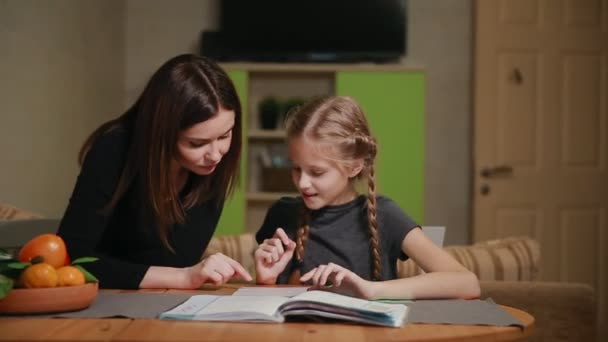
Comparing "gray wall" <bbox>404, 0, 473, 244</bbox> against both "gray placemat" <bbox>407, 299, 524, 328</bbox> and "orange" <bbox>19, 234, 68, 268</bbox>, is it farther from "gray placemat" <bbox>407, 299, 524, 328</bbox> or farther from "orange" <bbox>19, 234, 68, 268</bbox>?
"orange" <bbox>19, 234, 68, 268</bbox>

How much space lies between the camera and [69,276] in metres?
1.51

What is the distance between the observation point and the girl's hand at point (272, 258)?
1.92 meters

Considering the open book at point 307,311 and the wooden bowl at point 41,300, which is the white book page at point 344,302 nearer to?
the open book at point 307,311

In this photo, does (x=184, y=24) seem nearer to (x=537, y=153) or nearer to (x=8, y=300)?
(x=537, y=153)

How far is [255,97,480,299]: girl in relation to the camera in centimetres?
195

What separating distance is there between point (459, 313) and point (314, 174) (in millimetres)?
569

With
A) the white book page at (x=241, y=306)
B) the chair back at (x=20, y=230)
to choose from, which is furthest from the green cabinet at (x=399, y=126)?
the white book page at (x=241, y=306)

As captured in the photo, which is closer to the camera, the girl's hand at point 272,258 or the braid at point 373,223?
the girl's hand at point 272,258

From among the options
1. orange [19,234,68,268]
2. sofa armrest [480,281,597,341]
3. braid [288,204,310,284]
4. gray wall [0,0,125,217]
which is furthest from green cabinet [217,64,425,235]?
orange [19,234,68,268]

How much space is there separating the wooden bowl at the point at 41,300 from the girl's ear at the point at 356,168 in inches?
30.4

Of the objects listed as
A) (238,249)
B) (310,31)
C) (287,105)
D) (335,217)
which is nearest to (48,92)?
(238,249)

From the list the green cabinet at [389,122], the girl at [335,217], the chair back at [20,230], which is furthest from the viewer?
the green cabinet at [389,122]

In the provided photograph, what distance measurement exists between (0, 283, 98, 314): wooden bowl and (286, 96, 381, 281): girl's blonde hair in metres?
0.68

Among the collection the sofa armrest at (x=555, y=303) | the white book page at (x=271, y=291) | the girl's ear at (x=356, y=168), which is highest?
the girl's ear at (x=356, y=168)
